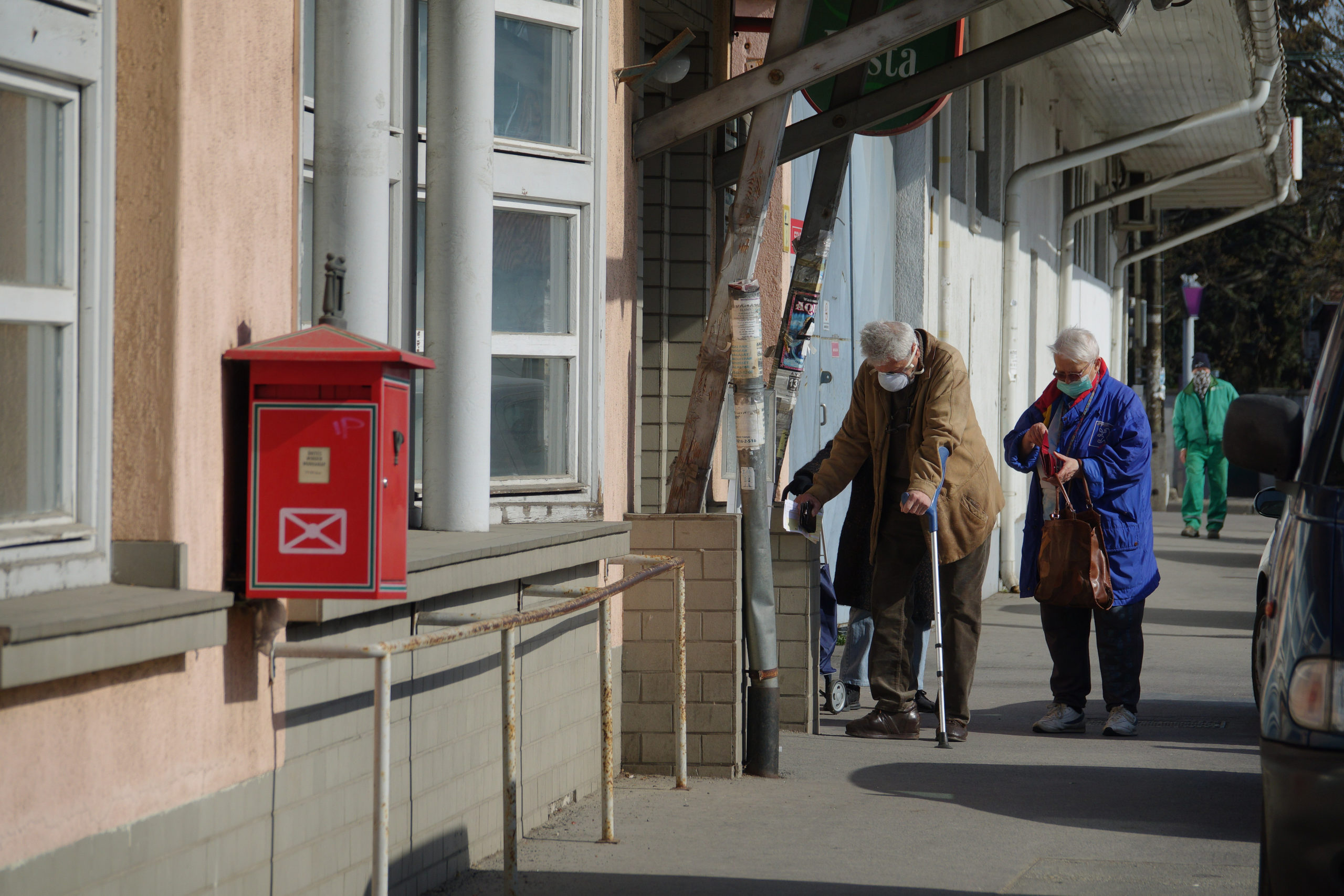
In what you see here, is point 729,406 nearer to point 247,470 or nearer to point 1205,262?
point 247,470

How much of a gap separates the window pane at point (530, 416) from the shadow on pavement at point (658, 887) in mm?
1487

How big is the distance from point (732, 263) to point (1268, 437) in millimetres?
2627

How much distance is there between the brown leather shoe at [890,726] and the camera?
7473 mm

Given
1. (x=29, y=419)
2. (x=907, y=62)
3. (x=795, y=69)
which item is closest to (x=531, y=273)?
(x=795, y=69)

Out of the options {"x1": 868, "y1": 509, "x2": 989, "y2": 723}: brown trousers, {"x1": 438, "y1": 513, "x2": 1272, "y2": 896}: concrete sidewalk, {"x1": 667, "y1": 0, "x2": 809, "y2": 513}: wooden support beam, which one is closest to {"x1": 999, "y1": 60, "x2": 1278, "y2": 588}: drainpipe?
{"x1": 438, "y1": 513, "x2": 1272, "y2": 896}: concrete sidewalk

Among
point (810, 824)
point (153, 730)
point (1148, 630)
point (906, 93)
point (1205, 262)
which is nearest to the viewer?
point (153, 730)

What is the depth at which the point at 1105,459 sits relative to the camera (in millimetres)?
7520

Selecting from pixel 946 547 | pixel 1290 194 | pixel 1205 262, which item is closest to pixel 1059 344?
pixel 946 547

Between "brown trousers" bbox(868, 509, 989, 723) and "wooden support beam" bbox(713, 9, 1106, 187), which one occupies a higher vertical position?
"wooden support beam" bbox(713, 9, 1106, 187)

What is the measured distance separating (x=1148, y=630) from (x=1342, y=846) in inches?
333

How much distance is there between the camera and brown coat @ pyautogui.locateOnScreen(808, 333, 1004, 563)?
7141 millimetres

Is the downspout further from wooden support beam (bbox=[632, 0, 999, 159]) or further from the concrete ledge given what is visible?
the concrete ledge

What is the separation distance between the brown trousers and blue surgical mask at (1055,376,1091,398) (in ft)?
2.80

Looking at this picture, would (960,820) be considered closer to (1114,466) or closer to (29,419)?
(1114,466)
